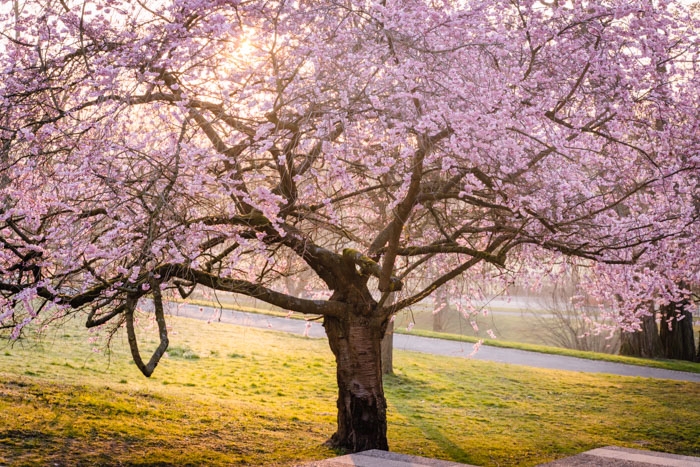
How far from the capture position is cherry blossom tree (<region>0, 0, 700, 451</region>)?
21.9ft

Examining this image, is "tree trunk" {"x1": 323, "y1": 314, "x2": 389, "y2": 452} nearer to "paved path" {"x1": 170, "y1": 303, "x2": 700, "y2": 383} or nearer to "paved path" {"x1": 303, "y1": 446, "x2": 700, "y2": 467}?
"paved path" {"x1": 303, "y1": 446, "x2": 700, "y2": 467}

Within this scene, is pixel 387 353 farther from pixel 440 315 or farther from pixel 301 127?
pixel 440 315

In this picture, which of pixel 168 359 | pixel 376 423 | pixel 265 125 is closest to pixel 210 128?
pixel 265 125

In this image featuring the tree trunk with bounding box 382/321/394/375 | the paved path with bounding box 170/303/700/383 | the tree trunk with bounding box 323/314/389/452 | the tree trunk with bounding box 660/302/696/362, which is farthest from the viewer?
the tree trunk with bounding box 660/302/696/362

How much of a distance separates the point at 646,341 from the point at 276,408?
50.5 ft

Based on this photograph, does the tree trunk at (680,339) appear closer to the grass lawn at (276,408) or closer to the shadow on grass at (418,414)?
the grass lawn at (276,408)

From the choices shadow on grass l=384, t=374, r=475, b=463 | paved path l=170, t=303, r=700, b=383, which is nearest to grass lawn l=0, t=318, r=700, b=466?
shadow on grass l=384, t=374, r=475, b=463

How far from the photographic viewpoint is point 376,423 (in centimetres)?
914

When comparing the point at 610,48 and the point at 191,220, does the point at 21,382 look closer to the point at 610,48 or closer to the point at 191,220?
the point at 191,220

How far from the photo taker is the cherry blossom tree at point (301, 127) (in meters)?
6.67

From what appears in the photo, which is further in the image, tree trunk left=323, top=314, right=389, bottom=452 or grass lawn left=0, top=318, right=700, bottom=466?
tree trunk left=323, top=314, right=389, bottom=452

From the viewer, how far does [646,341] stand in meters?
23.4

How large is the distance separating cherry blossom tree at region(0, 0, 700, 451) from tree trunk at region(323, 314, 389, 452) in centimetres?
2

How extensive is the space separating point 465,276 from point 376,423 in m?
4.28
